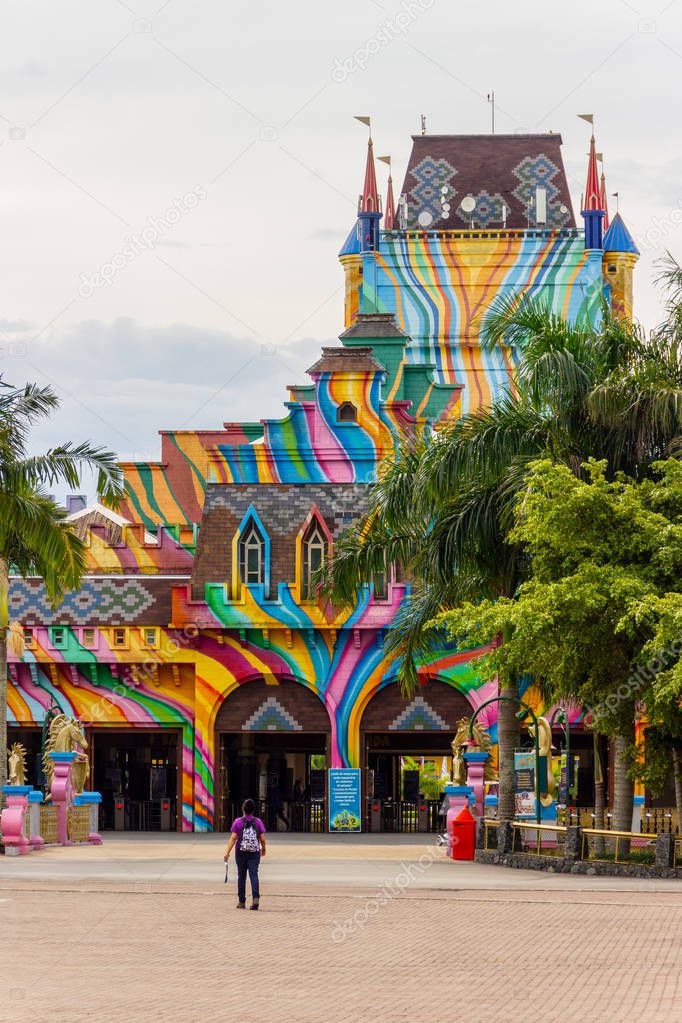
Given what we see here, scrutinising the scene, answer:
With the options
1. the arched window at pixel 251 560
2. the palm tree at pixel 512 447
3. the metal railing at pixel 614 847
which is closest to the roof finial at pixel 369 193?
the arched window at pixel 251 560

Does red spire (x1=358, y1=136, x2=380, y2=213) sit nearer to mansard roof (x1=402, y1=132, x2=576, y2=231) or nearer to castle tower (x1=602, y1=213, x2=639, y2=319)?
mansard roof (x1=402, y1=132, x2=576, y2=231)

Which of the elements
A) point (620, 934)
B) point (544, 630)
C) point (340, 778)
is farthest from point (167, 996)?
point (340, 778)

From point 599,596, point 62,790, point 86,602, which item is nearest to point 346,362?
point 86,602

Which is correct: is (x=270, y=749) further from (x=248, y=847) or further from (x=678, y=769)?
(x=248, y=847)

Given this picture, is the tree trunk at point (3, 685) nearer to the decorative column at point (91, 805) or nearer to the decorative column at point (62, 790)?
the decorative column at point (62, 790)

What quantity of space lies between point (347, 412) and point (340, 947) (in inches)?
1238

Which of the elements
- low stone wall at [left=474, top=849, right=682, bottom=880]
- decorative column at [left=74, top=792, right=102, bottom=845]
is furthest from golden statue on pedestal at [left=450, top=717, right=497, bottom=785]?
decorative column at [left=74, top=792, right=102, bottom=845]

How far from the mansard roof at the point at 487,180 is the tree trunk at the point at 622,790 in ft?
124

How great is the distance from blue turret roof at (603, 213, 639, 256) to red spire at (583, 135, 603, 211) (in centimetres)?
237

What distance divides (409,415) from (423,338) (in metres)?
12.2

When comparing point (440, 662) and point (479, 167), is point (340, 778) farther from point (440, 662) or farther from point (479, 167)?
point (479, 167)

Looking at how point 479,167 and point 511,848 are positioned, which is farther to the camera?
point 479,167

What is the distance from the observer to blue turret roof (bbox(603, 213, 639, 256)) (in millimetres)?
63750

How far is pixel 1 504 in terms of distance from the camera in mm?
31828
